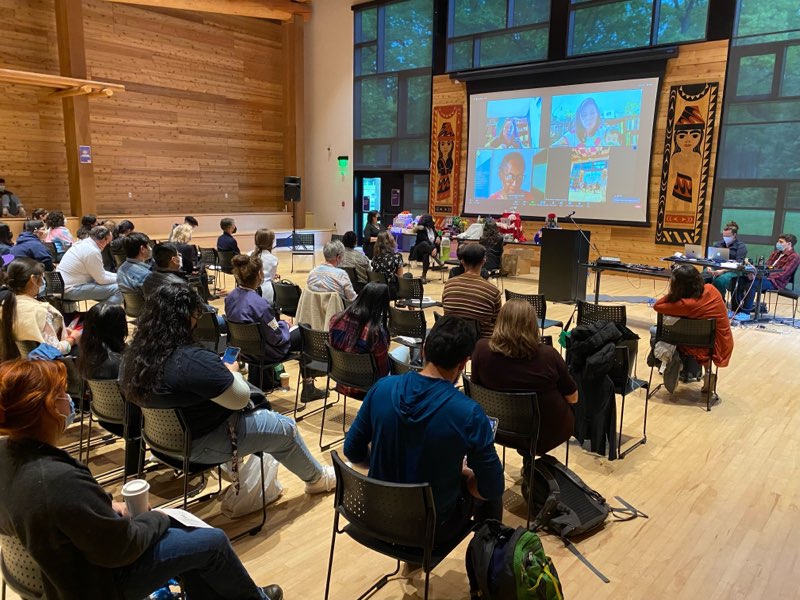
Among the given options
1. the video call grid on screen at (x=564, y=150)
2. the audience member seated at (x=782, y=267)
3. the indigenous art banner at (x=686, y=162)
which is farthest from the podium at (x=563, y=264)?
the video call grid on screen at (x=564, y=150)

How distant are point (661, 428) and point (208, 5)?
13.1 meters

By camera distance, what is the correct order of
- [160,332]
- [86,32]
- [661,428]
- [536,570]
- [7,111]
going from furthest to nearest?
[86,32] < [7,111] < [661,428] < [160,332] < [536,570]

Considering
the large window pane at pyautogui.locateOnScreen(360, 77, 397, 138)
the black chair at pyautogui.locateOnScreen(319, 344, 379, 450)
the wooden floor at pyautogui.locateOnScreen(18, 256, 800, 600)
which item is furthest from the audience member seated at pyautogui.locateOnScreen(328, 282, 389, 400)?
the large window pane at pyautogui.locateOnScreen(360, 77, 397, 138)

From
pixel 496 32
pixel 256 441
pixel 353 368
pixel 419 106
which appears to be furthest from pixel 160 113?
pixel 256 441

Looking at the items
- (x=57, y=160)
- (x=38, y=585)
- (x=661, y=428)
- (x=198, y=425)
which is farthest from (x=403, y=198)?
(x=38, y=585)

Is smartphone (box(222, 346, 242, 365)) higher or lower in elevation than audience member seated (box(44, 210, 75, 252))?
lower

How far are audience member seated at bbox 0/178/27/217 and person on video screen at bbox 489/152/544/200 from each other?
9971 mm

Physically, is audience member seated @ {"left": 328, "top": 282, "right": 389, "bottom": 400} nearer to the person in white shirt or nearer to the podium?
the person in white shirt

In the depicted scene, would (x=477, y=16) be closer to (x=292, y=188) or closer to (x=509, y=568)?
(x=292, y=188)

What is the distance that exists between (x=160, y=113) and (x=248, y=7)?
3353mm

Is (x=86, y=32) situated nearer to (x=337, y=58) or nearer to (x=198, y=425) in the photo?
(x=337, y=58)

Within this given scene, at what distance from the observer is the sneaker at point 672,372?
4.89m

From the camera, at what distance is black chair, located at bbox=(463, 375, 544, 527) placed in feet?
9.38

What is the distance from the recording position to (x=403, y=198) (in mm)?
15555
